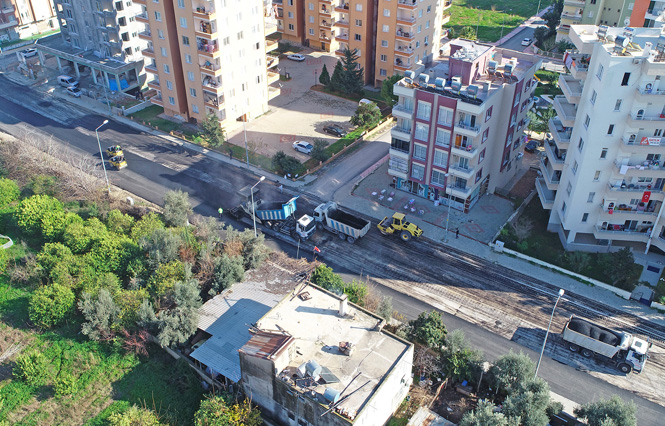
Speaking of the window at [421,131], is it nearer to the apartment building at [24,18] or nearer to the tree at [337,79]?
the tree at [337,79]

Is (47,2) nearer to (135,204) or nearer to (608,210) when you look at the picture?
(135,204)

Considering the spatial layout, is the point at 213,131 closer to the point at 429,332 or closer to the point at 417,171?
the point at 417,171

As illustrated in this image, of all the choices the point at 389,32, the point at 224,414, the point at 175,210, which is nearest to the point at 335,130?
the point at 389,32

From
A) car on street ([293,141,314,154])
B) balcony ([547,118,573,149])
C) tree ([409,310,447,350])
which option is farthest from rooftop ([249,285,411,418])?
car on street ([293,141,314,154])

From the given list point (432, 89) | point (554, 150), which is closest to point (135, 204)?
point (432, 89)

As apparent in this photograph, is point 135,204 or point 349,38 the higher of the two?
point 349,38

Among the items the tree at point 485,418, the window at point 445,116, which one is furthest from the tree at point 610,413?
the window at point 445,116
